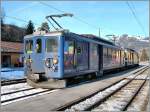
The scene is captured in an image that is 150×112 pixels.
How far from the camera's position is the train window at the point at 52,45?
16.2 metres

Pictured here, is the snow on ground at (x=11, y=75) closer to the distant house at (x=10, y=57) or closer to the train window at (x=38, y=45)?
the train window at (x=38, y=45)

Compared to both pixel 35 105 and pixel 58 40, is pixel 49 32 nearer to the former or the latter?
pixel 58 40

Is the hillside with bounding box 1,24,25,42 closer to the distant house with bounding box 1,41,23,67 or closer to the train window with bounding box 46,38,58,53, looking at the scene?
the distant house with bounding box 1,41,23,67

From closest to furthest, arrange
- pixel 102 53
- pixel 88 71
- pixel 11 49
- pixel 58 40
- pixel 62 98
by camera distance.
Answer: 1. pixel 62 98
2. pixel 58 40
3. pixel 88 71
4. pixel 102 53
5. pixel 11 49

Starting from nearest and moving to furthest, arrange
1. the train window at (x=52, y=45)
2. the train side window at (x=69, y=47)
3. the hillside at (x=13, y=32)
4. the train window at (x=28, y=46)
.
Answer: the train window at (x=52, y=45) → the train side window at (x=69, y=47) → the train window at (x=28, y=46) → the hillside at (x=13, y=32)

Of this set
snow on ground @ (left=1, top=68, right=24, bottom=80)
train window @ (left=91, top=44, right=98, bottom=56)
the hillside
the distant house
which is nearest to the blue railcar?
train window @ (left=91, top=44, right=98, bottom=56)

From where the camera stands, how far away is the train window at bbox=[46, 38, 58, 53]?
53.1 feet

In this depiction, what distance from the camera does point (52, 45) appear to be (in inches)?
645

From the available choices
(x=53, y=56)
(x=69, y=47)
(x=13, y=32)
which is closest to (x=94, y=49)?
(x=69, y=47)

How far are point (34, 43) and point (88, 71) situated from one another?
503 centimetres

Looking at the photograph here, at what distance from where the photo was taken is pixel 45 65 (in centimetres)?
1638

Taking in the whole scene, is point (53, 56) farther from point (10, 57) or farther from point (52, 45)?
point (10, 57)

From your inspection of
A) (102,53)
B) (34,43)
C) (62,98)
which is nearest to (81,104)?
(62,98)

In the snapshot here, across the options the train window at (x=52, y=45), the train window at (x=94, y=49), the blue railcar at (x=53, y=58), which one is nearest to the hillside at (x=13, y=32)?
the train window at (x=94, y=49)
